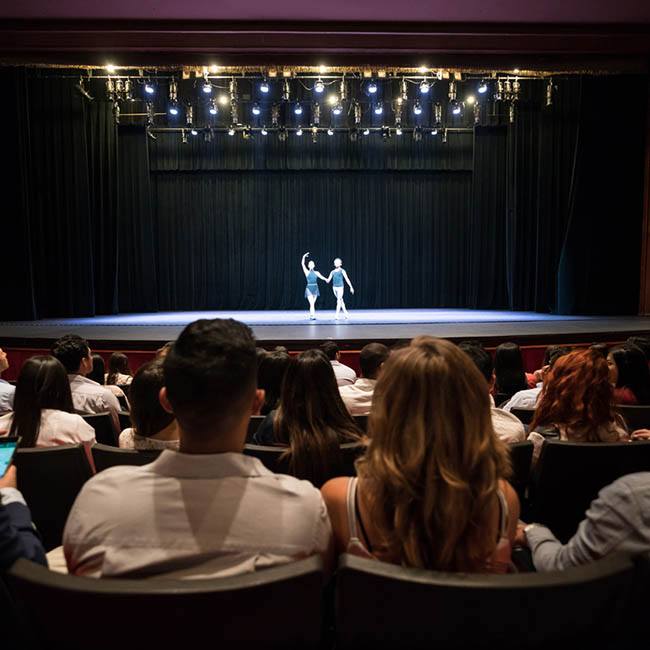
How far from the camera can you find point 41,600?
1095 millimetres

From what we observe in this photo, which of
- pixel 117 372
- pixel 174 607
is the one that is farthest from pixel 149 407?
pixel 117 372

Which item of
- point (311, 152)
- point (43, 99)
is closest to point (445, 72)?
point (311, 152)

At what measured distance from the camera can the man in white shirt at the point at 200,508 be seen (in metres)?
1.22

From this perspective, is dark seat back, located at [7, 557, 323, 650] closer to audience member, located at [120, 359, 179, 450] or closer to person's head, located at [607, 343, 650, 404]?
audience member, located at [120, 359, 179, 450]

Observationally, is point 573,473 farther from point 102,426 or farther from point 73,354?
point 73,354

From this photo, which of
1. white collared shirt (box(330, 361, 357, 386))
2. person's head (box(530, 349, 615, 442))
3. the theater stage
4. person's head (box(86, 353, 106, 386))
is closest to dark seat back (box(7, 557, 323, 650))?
person's head (box(530, 349, 615, 442))

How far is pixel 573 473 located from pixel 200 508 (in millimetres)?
1574

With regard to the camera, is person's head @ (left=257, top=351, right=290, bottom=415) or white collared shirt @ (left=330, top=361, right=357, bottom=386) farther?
white collared shirt @ (left=330, top=361, right=357, bottom=386)

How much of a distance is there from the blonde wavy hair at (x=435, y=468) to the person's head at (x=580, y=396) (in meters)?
1.35

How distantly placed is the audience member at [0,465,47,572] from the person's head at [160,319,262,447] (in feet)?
1.26

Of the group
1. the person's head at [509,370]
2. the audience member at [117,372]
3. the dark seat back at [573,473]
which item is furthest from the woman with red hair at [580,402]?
the audience member at [117,372]

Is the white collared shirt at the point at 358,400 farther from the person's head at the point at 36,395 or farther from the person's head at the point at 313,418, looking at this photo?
the person's head at the point at 36,395

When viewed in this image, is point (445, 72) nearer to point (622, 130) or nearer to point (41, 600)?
point (622, 130)

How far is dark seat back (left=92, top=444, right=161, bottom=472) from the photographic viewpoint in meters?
2.20
